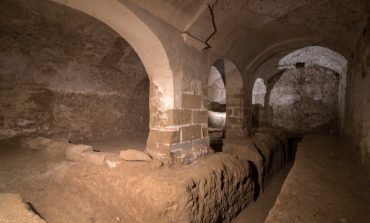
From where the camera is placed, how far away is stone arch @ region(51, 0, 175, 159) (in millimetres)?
2627

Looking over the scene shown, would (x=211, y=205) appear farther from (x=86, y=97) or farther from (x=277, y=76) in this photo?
(x=277, y=76)

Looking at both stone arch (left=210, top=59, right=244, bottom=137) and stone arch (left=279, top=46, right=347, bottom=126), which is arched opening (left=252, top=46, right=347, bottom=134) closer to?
stone arch (left=279, top=46, right=347, bottom=126)

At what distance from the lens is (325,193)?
2357 millimetres

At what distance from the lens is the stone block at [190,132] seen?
10.8 feet

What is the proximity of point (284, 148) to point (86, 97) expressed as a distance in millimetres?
5771

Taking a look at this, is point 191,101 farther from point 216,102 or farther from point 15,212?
point 216,102

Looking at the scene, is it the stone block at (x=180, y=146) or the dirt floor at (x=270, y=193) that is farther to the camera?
the stone block at (x=180, y=146)

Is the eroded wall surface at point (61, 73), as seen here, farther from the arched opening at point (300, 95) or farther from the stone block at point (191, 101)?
the arched opening at point (300, 95)

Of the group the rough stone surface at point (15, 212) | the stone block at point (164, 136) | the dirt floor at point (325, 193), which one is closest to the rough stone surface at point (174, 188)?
the stone block at point (164, 136)

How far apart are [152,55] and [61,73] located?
3.01 metres

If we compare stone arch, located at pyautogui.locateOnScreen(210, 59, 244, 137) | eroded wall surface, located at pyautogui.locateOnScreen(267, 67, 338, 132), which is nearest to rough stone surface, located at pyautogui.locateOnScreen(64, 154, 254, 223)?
stone arch, located at pyautogui.locateOnScreen(210, 59, 244, 137)

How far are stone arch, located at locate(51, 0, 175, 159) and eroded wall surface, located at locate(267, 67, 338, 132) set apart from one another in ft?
23.7

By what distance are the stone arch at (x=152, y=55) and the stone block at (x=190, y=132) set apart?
0.34 metres

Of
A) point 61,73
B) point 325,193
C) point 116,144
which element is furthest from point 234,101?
point 61,73
